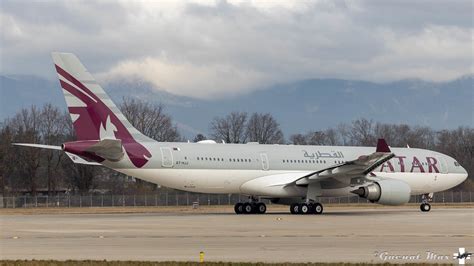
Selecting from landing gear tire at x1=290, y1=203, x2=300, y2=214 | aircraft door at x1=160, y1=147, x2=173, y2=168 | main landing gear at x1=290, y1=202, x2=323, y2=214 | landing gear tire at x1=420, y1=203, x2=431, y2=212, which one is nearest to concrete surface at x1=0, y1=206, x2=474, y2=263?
aircraft door at x1=160, y1=147, x2=173, y2=168

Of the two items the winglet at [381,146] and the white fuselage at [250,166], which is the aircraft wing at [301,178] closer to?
the white fuselage at [250,166]

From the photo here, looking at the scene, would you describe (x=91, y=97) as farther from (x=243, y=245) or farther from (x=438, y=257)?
(x=438, y=257)

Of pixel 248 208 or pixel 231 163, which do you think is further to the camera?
pixel 248 208

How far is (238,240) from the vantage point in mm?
24688

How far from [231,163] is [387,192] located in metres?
7.50

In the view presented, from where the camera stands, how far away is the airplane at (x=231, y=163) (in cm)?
3969

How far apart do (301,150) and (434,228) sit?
15903mm

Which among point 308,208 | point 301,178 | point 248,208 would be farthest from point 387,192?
point 248,208

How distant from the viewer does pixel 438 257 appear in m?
20.0

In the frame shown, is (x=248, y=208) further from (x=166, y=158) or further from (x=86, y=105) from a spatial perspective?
(x=86, y=105)

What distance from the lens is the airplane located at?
3969cm

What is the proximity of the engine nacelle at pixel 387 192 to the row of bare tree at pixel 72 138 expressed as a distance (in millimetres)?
35180

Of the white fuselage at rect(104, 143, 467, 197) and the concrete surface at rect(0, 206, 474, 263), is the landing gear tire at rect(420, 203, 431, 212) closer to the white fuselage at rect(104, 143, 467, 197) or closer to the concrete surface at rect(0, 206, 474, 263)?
the white fuselage at rect(104, 143, 467, 197)

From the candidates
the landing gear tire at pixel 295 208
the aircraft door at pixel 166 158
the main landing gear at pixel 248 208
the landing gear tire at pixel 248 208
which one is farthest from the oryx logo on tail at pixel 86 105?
the landing gear tire at pixel 295 208
